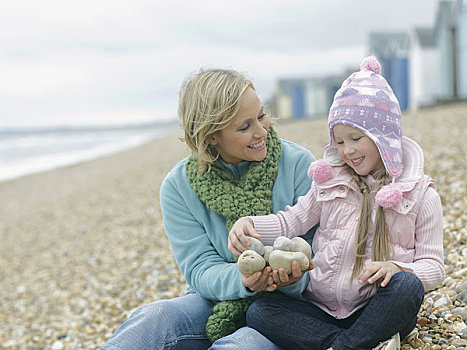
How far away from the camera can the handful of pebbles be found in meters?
2.25

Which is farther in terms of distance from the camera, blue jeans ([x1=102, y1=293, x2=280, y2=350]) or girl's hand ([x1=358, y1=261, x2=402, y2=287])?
blue jeans ([x1=102, y1=293, x2=280, y2=350])

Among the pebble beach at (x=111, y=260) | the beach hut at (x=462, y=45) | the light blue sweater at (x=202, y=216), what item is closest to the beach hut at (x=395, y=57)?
the beach hut at (x=462, y=45)

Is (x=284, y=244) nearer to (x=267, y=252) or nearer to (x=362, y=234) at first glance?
(x=267, y=252)

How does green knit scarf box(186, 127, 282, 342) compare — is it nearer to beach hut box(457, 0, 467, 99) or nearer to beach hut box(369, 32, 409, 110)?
beach hut box(457, 0, 467, 99)

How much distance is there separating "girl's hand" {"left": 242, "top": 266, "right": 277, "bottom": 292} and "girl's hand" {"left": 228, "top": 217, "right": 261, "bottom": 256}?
125mm

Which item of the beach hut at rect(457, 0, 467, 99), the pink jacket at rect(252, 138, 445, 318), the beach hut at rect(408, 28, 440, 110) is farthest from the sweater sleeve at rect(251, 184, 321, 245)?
the beach hut at rect(408, 28, 440, 110)

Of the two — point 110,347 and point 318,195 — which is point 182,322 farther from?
point 318,195

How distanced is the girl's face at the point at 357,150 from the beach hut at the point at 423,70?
59.1 ft

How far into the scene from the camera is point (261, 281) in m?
2.32

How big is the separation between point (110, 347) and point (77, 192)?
10.3 metres

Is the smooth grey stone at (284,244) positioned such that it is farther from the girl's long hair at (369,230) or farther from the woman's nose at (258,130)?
the woman's nose at (258,130)

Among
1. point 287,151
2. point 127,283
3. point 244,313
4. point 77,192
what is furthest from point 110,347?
point 77,192

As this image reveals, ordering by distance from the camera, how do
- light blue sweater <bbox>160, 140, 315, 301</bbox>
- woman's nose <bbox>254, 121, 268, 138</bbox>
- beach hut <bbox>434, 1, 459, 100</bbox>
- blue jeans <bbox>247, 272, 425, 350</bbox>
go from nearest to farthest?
blue jeans <bbox>247, 272, 425, 350</bbox> < woman's nose <bbox>254, 121, 268, 138</bbox> < light blue sweater <bbox>160, 140, 315, 301</bbox> < beach hut <bbox>434, 1, 459, 100</bbox>

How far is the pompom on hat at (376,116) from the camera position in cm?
228
